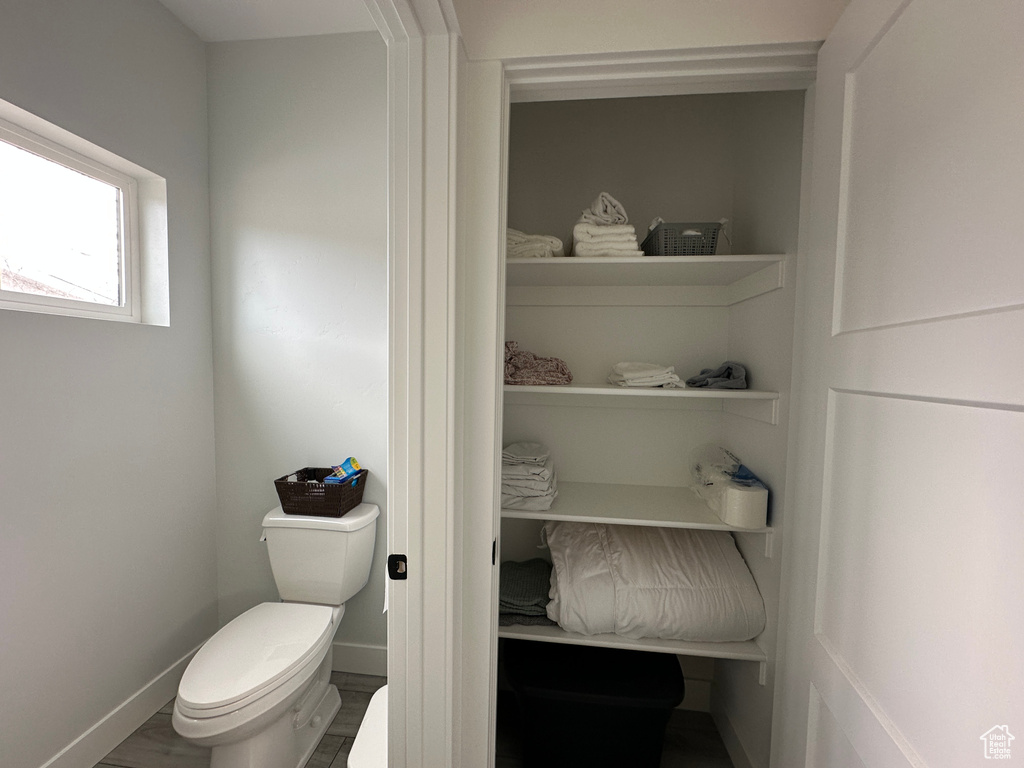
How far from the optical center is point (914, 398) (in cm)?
63

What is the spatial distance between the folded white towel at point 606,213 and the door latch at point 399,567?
110 cm

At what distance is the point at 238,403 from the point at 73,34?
129 cm

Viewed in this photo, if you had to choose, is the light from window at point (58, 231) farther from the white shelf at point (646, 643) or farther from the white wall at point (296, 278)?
the white shelf at point (646, 643)

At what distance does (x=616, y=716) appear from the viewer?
1.34 metres

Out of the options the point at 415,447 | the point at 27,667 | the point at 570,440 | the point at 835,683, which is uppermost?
the point at 415,447

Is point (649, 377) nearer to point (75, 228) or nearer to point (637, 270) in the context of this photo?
point (637, 270)

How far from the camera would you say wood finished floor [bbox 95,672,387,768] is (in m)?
1.50

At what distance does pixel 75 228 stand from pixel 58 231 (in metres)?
0.06

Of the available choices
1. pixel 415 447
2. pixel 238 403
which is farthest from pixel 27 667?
pixel 415 447

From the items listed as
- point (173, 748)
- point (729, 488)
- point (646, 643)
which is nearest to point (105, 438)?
point (173, 748)

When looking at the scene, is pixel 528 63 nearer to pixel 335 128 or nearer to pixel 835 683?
pixel 335 128

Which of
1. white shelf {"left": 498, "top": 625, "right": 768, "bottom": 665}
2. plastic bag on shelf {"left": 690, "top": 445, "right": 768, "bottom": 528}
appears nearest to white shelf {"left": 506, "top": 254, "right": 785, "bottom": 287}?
plastic bag on shelf {"left": 690, "top": 445, "right": 768, "bottom": 528}

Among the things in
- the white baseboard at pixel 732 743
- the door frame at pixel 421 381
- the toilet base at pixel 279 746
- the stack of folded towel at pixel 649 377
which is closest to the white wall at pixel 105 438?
the toilet base at pixel 279 746

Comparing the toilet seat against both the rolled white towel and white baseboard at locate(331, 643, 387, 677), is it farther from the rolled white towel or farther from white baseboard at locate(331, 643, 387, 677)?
the rolled white towel
